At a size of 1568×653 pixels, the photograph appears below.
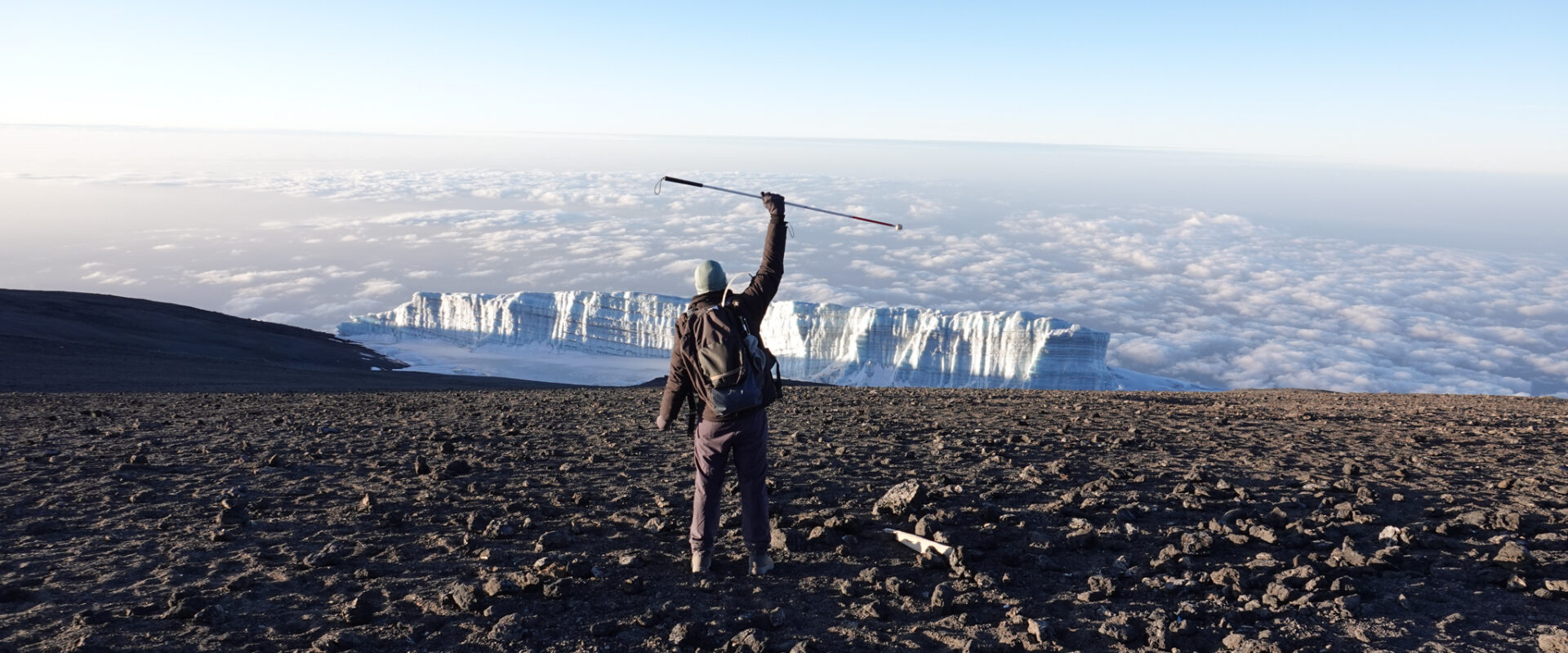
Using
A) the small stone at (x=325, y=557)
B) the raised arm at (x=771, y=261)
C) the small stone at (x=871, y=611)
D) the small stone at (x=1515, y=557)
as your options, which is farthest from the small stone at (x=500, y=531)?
the small stone at (x=1515, y=557)

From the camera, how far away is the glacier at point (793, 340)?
226 feet

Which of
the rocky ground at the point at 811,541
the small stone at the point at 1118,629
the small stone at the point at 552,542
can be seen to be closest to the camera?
the small stone at the point at 1118,629

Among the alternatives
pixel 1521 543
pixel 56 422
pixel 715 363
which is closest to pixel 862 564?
pixel 715 363

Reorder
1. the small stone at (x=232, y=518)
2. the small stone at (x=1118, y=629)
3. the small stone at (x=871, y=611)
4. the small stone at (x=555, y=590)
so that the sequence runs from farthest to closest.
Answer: the small stone at (x=232, y=518)
the small stone at (x=555, y=590)
the small stone at (x=871, y=611)
the small stone at (x=1118, y=629)

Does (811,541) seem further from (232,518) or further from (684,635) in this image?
(232,518)

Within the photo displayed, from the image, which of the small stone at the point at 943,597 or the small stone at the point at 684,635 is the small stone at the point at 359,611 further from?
the small stone at the point at 943,597

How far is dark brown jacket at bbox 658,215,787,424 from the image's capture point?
194 inches

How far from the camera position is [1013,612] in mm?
4465

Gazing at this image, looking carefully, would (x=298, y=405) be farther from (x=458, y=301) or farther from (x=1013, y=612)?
(x=458, y=301)

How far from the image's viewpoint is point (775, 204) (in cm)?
536

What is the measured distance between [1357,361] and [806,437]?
140 m

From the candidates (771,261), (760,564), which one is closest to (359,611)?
(760,564)

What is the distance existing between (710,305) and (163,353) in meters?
27.7

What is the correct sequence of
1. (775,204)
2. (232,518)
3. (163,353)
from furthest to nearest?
(163,353)
(232,518)
(775,204)
